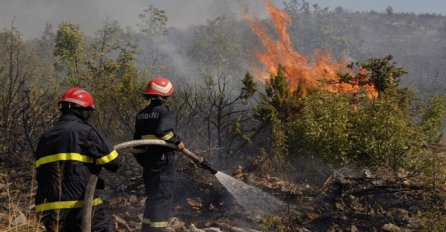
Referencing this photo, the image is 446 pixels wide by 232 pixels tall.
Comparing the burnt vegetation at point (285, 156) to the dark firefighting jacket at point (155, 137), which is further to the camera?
the burnt vegetation at point (285, 156)

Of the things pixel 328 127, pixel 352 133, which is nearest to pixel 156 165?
pixel 328 127

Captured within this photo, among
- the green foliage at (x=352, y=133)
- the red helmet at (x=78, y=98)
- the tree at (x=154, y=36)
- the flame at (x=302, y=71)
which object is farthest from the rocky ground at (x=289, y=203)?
the tree at (x=154, y=36)

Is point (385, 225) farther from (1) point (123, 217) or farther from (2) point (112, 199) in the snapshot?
(2) point (112, 199)

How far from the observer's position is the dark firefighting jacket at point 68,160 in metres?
3.56

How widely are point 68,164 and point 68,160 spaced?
3 centimetres

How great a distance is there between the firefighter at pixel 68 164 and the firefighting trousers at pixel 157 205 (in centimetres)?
153

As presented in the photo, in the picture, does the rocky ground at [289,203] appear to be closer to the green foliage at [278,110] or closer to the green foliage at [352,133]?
the green foliage at [352,133]

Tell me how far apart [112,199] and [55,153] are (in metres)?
4.24

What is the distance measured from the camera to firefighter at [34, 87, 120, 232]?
356cm

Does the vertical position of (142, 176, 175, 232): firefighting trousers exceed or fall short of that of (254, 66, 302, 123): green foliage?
it falls short

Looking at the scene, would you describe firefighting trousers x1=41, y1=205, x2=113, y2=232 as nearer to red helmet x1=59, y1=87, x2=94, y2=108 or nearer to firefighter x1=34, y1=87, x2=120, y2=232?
firefighter x1=34, y1=87, x2=120, y2=232

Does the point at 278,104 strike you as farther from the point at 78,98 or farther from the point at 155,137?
the point at 78,98

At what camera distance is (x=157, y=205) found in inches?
204

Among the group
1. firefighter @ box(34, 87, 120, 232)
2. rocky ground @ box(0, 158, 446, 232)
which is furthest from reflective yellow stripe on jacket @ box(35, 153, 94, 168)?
rocky ground @ box(0, 158, 446, 232)
